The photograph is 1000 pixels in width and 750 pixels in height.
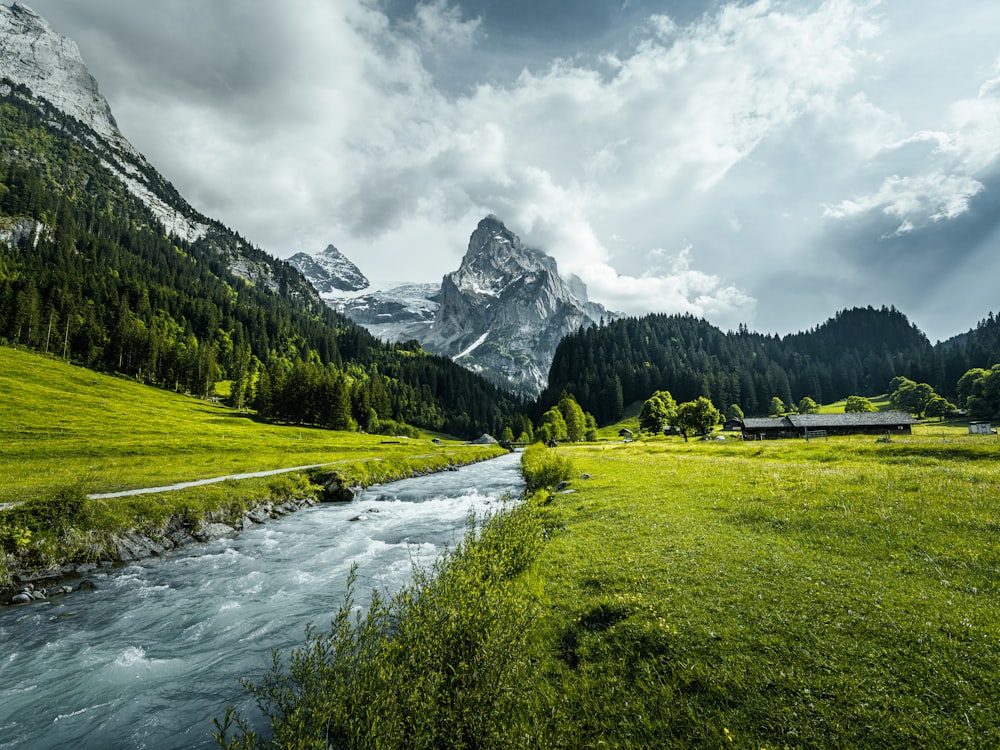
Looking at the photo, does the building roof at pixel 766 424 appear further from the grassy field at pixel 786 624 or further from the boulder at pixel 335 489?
the boulder at pixel 335 489

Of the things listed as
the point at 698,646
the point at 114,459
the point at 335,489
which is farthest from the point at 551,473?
the point at 114,459

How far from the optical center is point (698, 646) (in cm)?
1004

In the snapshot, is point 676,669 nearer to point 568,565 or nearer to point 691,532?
point 568,565

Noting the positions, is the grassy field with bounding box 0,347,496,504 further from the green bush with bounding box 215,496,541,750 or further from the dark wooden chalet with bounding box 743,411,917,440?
the dark wooden chalet with bounding box 743,411,917,440

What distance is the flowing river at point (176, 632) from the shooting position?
1148 centimetres

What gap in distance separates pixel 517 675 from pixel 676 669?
381 centimetres

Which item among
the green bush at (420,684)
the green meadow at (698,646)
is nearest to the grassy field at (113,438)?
the green bush at (420,684)

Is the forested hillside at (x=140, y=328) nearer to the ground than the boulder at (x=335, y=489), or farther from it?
farther from it

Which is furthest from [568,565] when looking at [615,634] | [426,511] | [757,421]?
[757,421]

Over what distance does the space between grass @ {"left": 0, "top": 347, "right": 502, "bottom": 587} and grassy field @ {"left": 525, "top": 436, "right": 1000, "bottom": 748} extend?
85.2 ft

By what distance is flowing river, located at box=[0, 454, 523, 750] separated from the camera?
11.5 metres

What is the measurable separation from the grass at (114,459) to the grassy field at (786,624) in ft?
85.2

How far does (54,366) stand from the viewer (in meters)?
90.9

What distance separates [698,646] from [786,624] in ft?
8.10
